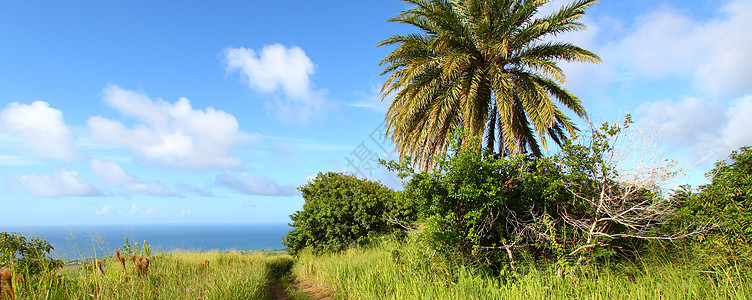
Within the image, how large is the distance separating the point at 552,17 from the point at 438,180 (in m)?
8.68

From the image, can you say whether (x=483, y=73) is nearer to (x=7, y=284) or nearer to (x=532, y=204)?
(x=532, y=204)

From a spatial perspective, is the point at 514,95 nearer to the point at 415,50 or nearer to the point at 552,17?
the point at 552,17

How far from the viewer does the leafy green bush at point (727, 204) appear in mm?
6172

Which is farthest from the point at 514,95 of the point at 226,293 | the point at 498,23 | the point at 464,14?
the point at 226,293

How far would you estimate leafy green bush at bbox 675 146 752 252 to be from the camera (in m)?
6.17

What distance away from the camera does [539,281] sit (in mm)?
5648

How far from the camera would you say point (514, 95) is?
1334 cm

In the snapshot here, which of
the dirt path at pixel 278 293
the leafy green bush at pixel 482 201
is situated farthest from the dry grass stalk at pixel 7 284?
the dirt path at pixel 278 293

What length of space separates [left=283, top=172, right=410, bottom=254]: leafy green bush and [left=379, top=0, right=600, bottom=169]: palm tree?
2713 mm

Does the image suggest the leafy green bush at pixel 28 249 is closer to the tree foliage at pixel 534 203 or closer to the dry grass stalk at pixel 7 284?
the dry grass stalk at pixel 7 284

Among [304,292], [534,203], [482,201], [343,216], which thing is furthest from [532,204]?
[343,216]

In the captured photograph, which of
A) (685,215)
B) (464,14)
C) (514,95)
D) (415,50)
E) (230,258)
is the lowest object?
(230,258)

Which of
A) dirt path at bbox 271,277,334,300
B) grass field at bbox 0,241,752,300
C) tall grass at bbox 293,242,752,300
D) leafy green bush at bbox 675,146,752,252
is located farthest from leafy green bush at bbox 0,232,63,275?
leafy green bush at bbox 675,146,752,252

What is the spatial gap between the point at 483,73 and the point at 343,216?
26.1 feet
